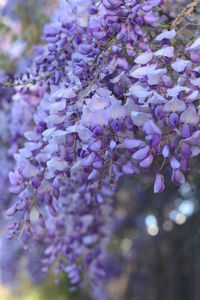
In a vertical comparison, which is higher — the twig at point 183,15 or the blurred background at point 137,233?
the twig at point 183,15

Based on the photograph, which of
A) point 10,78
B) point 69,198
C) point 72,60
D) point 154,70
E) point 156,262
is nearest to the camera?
point 154,70

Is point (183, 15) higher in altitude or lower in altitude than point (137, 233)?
higher

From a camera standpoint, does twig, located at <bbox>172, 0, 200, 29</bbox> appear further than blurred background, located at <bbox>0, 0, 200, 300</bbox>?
No

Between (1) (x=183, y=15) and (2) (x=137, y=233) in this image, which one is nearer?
(1) (x=183, y=15)

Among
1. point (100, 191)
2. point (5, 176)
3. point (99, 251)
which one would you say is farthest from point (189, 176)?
point (5, 176)

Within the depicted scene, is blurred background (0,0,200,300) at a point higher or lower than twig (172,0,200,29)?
lower

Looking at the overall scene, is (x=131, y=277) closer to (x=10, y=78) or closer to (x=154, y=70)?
(x=10, y=78)

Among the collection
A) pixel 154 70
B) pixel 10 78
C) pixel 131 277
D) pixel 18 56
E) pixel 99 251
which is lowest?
pixel 131 277

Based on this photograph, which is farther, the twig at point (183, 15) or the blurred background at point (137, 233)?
the blurred background at point (137, 233)
